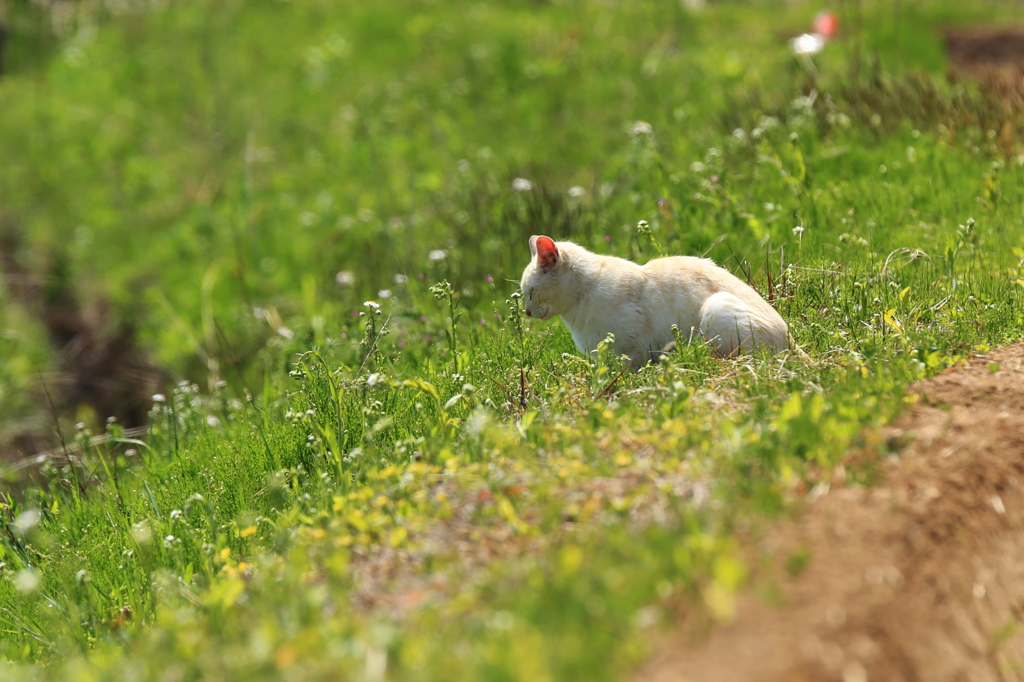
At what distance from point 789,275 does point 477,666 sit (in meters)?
3.74

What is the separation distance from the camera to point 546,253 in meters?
5.20

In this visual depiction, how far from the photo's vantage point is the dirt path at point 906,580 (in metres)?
2.53

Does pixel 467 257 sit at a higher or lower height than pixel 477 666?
lower

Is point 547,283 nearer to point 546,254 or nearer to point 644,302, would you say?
point 546,254

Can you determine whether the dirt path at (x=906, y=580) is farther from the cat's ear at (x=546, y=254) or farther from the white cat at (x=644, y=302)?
the cat's ear at (x=546, y=254)

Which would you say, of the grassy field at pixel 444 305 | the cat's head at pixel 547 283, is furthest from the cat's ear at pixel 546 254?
the grassy field at pixel 444 305

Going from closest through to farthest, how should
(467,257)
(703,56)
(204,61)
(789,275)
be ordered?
(789,275), (467,257), (703,56), (204,61)

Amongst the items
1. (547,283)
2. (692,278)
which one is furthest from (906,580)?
(547,283)

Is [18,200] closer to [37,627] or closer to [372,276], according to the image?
[372,276]

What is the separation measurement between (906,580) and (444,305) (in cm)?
427

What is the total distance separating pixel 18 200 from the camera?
12.3 meters

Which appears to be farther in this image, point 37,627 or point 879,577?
point 37,627

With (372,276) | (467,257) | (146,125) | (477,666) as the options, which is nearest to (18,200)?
(146,125)

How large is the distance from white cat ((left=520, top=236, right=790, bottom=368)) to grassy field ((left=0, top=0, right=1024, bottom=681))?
0.20 metres
